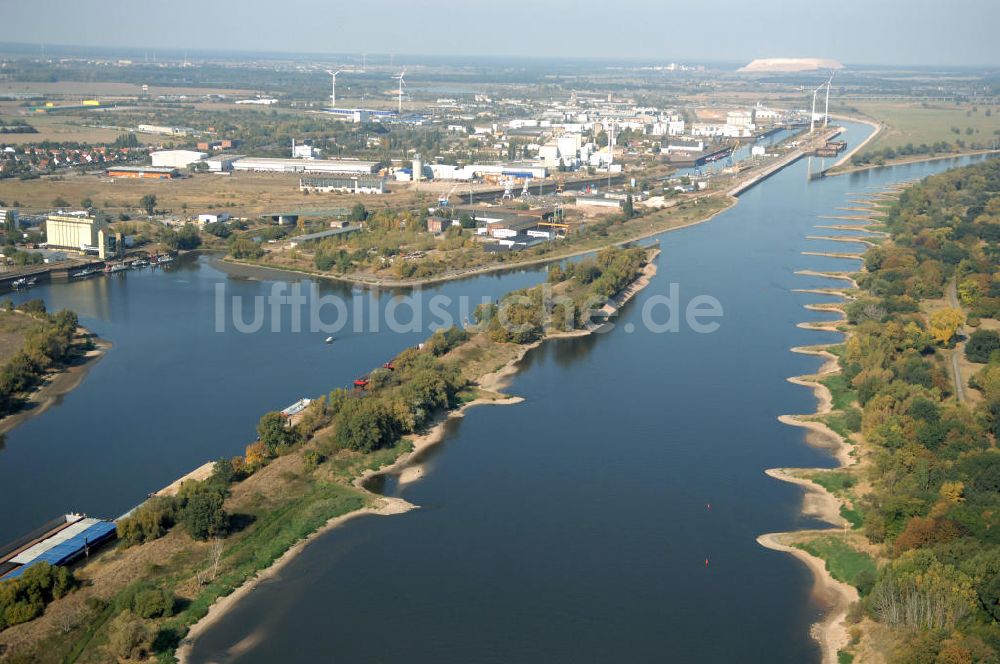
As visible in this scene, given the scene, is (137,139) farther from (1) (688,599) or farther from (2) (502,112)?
(1) (688,599)

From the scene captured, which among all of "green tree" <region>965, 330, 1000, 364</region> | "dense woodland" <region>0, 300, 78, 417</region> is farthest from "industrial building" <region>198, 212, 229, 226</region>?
"green tree" <region>965, 330, 1000, 364</region>

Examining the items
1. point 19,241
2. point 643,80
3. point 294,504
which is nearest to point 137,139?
point 19,241

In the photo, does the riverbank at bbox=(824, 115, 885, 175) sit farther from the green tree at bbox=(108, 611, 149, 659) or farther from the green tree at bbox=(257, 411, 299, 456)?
the green tree at bbox=(108, 611, 149, 659)

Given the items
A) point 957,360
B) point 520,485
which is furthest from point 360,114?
point 520,485

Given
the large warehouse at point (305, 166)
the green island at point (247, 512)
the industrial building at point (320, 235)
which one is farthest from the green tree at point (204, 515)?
the large warehouse at point (305, 166)

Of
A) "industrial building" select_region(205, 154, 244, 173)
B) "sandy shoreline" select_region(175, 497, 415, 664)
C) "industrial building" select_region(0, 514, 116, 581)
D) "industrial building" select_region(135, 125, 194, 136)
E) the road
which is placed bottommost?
"sandy shoreline" select_region(175, 497, 415, 664)

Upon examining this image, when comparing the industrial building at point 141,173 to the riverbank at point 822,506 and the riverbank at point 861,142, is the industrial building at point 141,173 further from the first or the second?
the riverbank at point 861,142

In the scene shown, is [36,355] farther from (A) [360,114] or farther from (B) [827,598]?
(A) [360,114]

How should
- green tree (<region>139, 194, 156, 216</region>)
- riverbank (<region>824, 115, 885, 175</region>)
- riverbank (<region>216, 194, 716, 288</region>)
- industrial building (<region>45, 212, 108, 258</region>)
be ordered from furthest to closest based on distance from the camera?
riverbank (<region>824, 115, 885, 175</region>) < green tree (<region>139, 194, 156, 216</region>) < industrial building (<region>45, 212, 108, 258</region>) < riverbank (<region>216, 194, 716, 288</region>)
